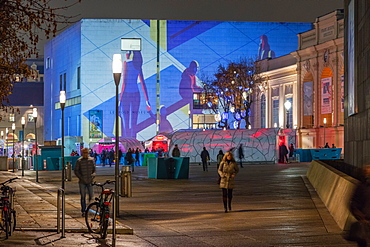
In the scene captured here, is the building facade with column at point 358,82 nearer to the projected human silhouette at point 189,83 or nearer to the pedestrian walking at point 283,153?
the pedestrian walking at point 283,153

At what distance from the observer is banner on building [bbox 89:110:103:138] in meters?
115

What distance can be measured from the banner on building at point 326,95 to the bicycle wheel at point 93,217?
58905 millimetres

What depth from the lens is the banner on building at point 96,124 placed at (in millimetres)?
115375

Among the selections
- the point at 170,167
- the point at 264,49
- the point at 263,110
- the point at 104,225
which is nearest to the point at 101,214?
the point at 104,225

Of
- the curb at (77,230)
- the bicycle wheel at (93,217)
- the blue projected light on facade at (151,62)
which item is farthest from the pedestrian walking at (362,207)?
the blue projected light on facade at (151,62)

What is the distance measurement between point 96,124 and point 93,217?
99565 mm

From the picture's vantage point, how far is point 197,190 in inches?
1183

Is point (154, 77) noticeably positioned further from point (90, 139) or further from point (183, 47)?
point (90, 139)

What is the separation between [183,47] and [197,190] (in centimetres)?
8947

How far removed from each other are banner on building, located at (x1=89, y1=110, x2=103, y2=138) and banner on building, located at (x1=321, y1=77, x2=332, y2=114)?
157 ft

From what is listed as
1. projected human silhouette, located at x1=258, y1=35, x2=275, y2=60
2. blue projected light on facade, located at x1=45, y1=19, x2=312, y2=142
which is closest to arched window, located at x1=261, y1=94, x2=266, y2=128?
blue projected light on facade, located at x1=45, y1=19, x2=312, y2=142

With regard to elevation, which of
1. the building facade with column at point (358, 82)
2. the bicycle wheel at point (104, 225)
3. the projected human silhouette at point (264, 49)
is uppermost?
the projected human silhouette at point (264, 49)

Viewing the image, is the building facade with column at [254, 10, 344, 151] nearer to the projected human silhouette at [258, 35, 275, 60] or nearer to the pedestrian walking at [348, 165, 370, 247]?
the projected human silhouette at [258, 35, 275, 60]

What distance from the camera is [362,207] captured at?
32.9ft
